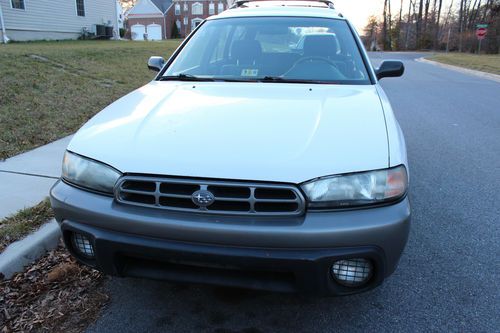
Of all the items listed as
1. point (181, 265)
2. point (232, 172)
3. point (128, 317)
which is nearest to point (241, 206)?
point (232, 172)

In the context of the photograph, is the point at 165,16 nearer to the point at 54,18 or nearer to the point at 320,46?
the point at 54,18

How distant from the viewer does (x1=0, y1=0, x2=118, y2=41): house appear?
61.4 feet

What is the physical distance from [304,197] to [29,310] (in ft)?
5.74

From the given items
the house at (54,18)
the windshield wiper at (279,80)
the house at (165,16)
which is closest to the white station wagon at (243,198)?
the windshield wiper at (279,80)

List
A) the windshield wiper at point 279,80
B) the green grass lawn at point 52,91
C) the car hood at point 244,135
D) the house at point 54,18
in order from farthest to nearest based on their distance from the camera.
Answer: the house at point 54,18
the green grass lawn at point 52,91
the windshield wiper at point 279,80
the car hood at point 244,135

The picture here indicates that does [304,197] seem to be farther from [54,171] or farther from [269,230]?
[54,171]

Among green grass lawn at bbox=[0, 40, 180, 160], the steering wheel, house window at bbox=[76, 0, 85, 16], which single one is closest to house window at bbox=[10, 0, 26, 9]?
house window at bbox=[76, 0, 85, 16]

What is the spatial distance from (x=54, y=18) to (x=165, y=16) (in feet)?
128

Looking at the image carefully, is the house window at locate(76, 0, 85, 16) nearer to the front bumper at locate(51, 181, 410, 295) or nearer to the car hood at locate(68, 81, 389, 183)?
the car hood at locate(68, 81, 389, 183)

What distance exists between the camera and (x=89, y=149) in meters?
2.35

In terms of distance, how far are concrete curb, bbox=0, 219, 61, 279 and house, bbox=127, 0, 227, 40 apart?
181 ft

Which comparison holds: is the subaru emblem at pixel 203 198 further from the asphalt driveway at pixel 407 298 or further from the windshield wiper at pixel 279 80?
the windshield wiper at pixel 279 80

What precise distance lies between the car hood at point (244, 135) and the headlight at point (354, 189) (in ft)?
0.13

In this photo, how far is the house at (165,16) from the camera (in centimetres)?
5788
